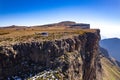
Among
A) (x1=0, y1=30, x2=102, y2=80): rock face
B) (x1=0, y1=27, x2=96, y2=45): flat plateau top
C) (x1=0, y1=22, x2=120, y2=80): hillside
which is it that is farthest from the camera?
(x1=0, y1=27, x2=96, y2=45): flat plateau top

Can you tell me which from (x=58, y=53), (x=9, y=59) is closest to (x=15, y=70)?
(x=9, y=59)

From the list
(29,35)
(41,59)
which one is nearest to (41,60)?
(41,59)

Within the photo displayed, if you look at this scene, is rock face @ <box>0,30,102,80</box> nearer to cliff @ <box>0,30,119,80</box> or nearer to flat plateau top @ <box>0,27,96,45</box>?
cliff @ <box>0,30,119,80</box>

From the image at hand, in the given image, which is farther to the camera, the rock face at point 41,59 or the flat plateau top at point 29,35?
the flat plateau top at point 29,35

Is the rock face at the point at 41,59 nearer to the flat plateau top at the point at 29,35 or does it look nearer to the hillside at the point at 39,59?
the hillside at the point at 39,59

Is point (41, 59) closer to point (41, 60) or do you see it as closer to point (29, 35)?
point (41, 60)

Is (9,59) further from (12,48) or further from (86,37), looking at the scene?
(86,37)

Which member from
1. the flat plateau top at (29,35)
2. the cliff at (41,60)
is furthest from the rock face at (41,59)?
the flat plateau top at (29,35)

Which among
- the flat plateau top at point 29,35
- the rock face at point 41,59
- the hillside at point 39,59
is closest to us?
the rock face at point 41,59

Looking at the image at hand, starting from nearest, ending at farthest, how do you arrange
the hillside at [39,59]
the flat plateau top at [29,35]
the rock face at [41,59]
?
the rock face at [41,59], the hillside at [39,59], the flat plateau top at [29,35]

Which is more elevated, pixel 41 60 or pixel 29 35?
pixel 29 35

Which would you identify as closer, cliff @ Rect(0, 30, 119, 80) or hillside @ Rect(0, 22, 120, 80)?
cliff @ Rect(0, 30, 119, 80)

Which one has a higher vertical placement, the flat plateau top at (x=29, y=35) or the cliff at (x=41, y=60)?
the flat plateau top at (x=29, y=35)

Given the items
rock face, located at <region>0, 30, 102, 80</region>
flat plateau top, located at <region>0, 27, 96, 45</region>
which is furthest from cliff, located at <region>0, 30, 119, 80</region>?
flat plateau top, located at <region>0, 27, 96, 45</region>
